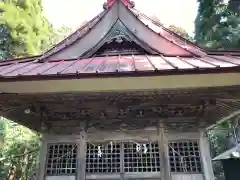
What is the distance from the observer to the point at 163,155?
4.53 meters

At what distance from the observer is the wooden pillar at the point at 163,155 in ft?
14.4

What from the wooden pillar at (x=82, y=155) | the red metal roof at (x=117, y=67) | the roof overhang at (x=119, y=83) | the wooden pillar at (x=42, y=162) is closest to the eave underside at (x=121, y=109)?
the wooden pillar at (x=82, y=155)

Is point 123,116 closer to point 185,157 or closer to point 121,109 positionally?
point 121,109

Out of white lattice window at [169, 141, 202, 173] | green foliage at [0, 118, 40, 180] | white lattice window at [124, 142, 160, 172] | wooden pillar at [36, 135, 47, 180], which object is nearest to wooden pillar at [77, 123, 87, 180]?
wooden pillar at [36, 135, 47, 180]

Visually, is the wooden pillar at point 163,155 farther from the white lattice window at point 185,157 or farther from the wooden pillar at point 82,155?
the wooden pillar at point 82,155

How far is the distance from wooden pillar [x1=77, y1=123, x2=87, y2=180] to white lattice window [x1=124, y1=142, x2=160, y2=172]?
2.64 feet

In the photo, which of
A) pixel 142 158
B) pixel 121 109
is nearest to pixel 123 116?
pixel 121 109

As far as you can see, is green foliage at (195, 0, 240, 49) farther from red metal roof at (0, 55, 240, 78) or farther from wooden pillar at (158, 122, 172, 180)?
wooden pillar at (158, 122, 172, 180)

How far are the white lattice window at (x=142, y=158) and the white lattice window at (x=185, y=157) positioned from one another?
12.0 inches

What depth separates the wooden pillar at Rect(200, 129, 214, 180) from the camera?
4.38 meters

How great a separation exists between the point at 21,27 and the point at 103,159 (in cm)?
1149

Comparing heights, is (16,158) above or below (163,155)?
above

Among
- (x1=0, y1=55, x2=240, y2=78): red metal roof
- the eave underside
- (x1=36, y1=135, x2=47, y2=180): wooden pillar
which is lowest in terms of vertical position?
(x1=36, y1=135, x2=47, y2=180): wooden pillar

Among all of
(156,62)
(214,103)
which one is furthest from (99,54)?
(214,103)
